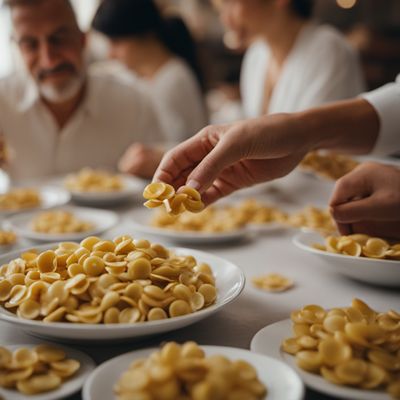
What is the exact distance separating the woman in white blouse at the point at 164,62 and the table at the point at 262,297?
5.72 feet

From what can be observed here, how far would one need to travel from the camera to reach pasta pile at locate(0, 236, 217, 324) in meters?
0.67

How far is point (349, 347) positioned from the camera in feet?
1.99

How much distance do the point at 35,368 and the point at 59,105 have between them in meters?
1.94

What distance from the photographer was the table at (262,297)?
2.43 feet

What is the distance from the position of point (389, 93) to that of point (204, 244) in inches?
22.3

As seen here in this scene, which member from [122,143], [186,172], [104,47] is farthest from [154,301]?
[104,47]

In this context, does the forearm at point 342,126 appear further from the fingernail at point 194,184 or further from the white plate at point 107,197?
the white plate at point 107,197

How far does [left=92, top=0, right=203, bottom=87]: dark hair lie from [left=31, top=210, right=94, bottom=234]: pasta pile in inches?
69.5

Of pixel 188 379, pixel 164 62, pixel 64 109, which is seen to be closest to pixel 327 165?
pixel 188 379

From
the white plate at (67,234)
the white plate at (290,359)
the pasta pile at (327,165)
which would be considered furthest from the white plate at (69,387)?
the pasta pile at (327,165)

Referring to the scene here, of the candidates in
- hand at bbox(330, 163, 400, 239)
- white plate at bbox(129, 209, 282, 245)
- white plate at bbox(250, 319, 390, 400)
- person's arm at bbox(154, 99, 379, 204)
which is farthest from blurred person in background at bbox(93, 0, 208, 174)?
white plate at bbox(250, 319, 390, 400)

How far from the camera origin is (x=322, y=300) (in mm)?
892

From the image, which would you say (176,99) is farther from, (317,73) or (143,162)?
(143,162)

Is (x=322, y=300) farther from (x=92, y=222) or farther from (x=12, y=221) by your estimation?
(x=12, y=221)
